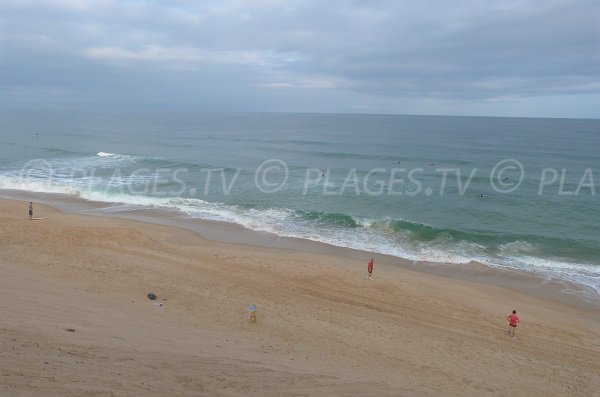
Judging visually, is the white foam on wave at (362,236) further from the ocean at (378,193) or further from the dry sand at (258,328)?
the dry sand at (258,328)

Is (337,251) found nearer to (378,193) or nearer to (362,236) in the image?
(362,236)

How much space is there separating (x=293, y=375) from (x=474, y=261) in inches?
630

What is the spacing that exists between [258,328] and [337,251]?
36.1ft

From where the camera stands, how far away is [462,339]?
45.2 feet

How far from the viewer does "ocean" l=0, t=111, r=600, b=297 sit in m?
25.1

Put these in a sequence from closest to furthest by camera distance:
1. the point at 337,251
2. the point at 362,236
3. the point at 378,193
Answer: the point at 337,251 → the point at 362,236 → the point at 378,193

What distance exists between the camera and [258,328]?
1294cm

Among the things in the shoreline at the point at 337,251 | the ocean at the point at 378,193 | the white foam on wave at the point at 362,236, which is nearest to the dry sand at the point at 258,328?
the shoreline at the point at 337,251

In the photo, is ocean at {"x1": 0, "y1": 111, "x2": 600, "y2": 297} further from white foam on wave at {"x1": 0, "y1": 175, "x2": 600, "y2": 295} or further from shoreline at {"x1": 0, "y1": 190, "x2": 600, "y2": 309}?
shoreline at {"x1": 0, "y1": 190, "x2": 600, "y2": 309}

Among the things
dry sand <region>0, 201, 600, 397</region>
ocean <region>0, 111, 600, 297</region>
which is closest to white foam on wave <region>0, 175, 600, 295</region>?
ocean <region>0, 111, 600, 297</region>

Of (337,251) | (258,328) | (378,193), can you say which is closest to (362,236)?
(337,251)

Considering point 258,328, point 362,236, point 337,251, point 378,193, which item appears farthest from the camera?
point 378,193

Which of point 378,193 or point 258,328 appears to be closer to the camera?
point 258,328

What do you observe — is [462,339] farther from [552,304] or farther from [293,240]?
[293,240]
